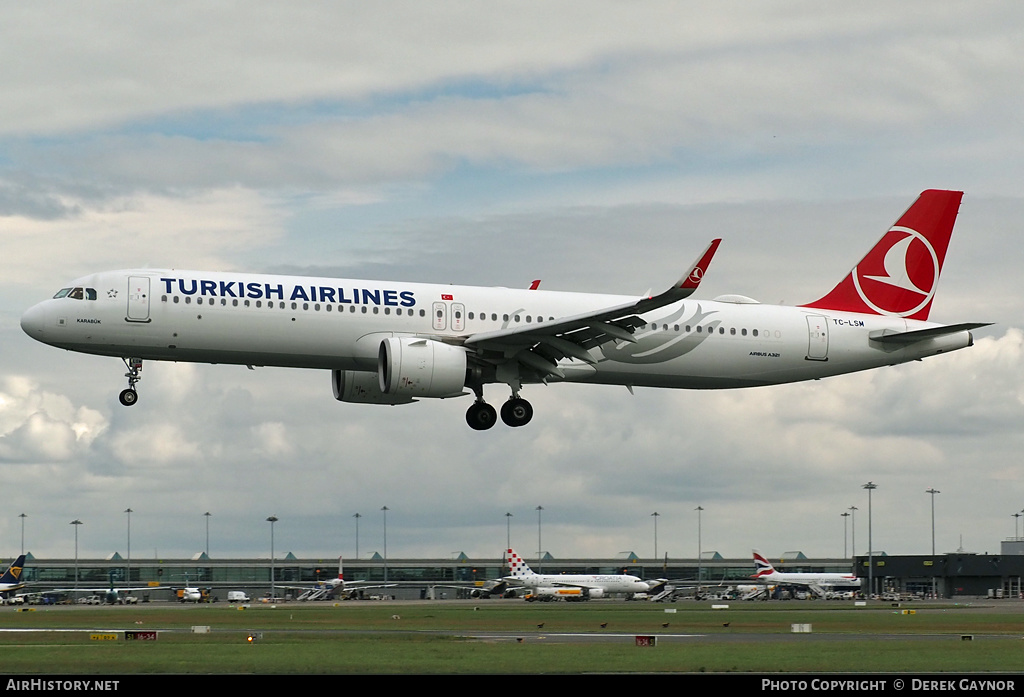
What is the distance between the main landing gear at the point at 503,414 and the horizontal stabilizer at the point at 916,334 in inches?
592

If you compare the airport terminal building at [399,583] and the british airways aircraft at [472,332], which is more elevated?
the british airways aircraft at [472,332]

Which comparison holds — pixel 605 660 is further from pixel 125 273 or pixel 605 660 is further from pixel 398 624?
pixel 398 624

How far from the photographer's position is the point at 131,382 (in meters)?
Result: 47.4

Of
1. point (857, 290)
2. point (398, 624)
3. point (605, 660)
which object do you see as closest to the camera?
point (605, 660)

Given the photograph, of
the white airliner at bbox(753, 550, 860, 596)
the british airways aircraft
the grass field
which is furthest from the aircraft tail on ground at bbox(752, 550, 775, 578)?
the british airways aircraft

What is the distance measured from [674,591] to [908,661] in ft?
327

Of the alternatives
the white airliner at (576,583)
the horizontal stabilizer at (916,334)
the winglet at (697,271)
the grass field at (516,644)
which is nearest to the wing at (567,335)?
the winglet at (697,271)

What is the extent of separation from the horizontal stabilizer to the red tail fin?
7.18 ft

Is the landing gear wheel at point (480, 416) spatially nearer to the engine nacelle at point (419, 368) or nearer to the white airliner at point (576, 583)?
the engine nacelle at point (419, 368)

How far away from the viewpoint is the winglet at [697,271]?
42.7 m

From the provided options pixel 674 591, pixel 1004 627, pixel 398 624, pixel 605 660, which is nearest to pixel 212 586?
pixel 674 591

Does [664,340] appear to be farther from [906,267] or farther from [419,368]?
[906,267]
